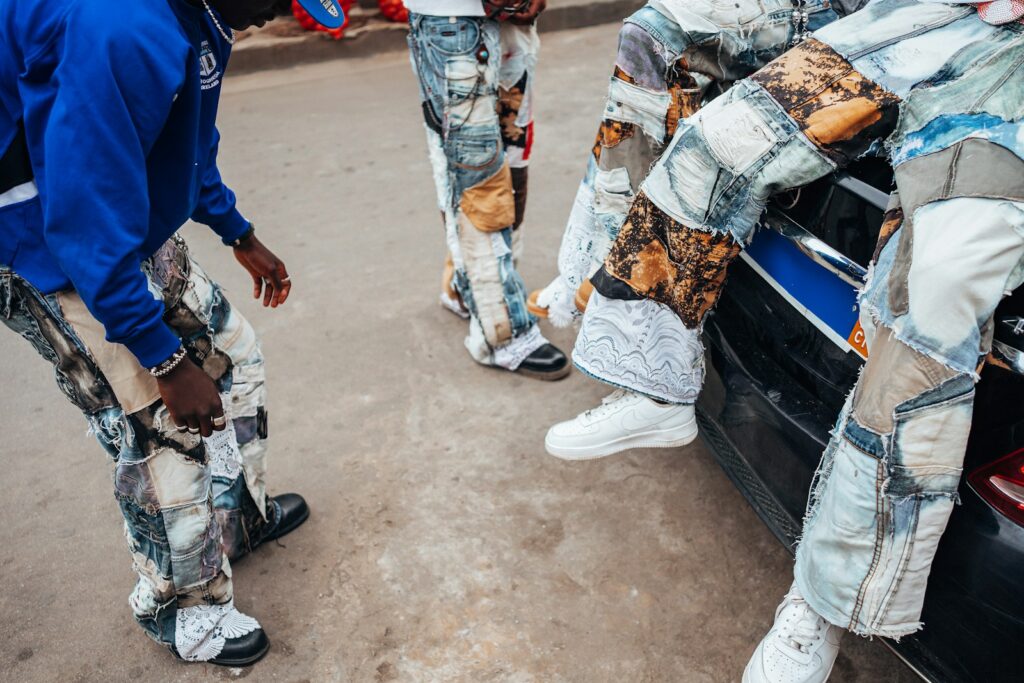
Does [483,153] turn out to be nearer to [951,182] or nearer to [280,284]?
[280,284]

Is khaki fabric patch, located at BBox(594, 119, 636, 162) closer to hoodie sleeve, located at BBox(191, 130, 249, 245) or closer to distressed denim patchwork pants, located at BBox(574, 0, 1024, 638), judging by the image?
distressed denim patchwork pants, located at BBox(574, 0, 1024, 638)

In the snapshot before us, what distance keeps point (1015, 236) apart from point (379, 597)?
1.76m

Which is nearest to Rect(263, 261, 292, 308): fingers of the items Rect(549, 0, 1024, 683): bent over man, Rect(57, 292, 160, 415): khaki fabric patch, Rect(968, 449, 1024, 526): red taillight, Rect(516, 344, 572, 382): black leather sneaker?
Rect(57, 292, 160, 415): khaki fabric patch

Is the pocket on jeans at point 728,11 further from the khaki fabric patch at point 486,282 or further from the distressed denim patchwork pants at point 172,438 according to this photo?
the distressed denim patchwork pants at point 172,438

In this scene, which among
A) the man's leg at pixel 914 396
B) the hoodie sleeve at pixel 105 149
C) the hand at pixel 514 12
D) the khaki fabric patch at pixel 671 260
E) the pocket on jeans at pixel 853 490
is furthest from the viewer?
the hand at pixel 514 12

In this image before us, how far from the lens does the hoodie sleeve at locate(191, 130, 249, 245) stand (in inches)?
84.6

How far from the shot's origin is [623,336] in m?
2.25

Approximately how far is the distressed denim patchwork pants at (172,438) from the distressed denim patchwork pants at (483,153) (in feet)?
3.57

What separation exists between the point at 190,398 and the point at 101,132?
0.58m

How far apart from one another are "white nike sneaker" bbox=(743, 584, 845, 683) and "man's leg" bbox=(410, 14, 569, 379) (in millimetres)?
1492

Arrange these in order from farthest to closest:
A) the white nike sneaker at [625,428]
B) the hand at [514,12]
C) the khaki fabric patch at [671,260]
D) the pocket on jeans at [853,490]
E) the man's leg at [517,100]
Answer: the man's leg at [517,100]
the hand at [514,12]
the white nike sneaker at [625,428]
the khaki fabric patch at [671,260]
the pocket on jeans at [853,490]

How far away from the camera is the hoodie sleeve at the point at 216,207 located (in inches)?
84.6

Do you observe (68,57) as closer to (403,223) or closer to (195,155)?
(195,155)

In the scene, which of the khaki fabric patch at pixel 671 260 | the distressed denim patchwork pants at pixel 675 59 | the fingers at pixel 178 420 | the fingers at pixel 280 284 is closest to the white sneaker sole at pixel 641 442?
the khaki fabric patch at pixel 671 260
